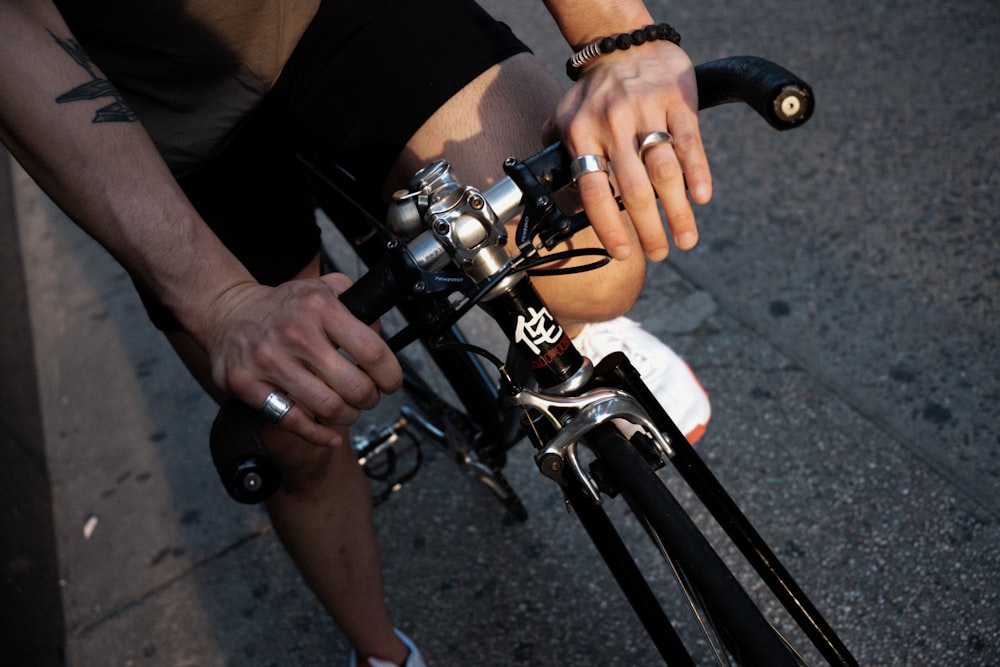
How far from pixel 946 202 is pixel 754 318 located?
0.80 m

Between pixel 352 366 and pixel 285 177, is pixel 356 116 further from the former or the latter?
pixel 352 366

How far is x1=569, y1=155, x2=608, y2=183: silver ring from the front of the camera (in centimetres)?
124

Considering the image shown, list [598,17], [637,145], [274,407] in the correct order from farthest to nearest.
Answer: [598,17] < [637,145] < [274,407]

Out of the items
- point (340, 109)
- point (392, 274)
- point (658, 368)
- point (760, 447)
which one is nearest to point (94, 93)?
point (340, 109)

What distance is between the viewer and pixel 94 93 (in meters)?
1.43

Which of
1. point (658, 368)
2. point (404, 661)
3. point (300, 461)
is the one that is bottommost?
point (404, 661)

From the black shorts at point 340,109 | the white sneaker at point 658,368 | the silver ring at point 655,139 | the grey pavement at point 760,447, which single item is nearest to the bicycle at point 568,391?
the silver ring at point 655,139

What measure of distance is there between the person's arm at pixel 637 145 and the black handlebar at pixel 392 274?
0.14 feet

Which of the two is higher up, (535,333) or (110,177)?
(110,177)

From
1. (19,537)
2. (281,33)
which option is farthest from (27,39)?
(19,537)

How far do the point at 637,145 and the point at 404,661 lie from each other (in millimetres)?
1480

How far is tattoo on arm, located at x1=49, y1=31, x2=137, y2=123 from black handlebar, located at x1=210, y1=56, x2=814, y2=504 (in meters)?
0.55

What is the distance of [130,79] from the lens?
5.56 ft

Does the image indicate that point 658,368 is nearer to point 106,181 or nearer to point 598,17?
point 598,17
